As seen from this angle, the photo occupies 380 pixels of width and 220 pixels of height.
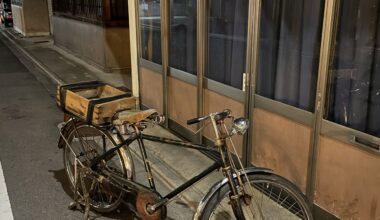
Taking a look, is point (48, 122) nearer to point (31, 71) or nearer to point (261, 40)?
point (261, 40)

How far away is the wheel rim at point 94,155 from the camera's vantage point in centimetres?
402

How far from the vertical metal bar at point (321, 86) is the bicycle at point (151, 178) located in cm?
33

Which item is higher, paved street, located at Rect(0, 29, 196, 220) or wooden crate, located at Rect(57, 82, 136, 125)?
wooden crate, located at Rect(57, 82, 136, 125)

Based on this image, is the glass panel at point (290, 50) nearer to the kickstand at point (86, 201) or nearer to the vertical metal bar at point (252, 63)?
the vertical metal bar at point (252, 63)

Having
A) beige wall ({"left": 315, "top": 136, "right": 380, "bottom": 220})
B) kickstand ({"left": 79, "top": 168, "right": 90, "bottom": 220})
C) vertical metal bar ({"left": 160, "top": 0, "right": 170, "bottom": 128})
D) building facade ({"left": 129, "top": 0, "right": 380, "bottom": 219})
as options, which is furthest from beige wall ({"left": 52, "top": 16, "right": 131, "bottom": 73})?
beige wall ({"left": 315, "top": 136, "right": 380, "bottom": 220})

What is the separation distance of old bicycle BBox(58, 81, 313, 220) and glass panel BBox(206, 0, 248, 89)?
129 centimetres

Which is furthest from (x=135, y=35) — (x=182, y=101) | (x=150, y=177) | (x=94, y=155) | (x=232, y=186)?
(x=232, y=186)

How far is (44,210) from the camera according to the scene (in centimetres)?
421

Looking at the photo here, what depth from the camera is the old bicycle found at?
9.60 feet

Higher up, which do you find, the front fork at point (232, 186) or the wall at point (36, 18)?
the wall at point (36, 18)

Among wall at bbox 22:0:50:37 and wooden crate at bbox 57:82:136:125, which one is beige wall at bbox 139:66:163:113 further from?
wall at bbox 22:0:50:37

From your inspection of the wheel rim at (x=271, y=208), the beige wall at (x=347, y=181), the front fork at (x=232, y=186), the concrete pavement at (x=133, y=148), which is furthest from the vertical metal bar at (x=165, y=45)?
the front fork at (x=232, y=186)

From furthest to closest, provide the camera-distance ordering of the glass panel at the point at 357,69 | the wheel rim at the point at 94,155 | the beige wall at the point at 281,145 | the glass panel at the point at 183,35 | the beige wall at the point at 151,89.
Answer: the beige wall at the point at 151,89
the glass panel at the point at 183,35
the wheel rim at the point at 94,155
the beige wall at the point at 281,145
the glass panel at the point at 357,69

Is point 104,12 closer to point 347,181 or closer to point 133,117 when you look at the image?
point 133,117
